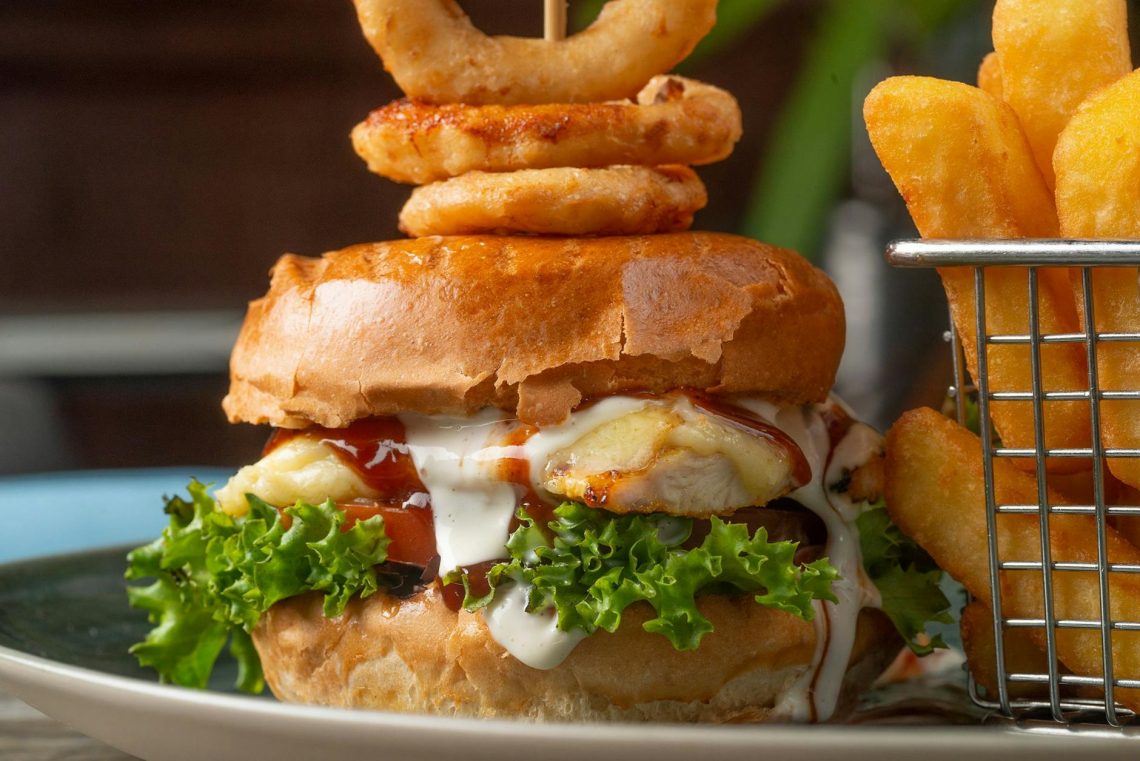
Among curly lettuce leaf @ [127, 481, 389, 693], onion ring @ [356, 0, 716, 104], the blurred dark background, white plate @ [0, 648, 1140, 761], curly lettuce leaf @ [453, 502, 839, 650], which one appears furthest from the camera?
the blurred dark background

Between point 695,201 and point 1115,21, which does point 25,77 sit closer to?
point 695,201

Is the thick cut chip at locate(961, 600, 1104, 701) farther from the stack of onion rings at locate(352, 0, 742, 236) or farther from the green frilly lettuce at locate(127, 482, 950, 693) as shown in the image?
the stack of onion rings at locate(352, 0, 742, 236)

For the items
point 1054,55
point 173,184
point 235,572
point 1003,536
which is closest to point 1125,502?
point 1003,536

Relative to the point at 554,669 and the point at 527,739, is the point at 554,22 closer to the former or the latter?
the point at 554,669

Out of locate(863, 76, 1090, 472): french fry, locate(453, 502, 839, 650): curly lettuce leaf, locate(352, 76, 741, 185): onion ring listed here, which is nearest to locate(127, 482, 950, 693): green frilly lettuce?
locate(453, 502, 839, 650): curly lettuce leaf

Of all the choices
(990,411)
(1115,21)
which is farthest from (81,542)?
(1115,21)

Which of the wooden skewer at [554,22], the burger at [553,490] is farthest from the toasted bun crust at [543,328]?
the wooden skewer at [554,22]
